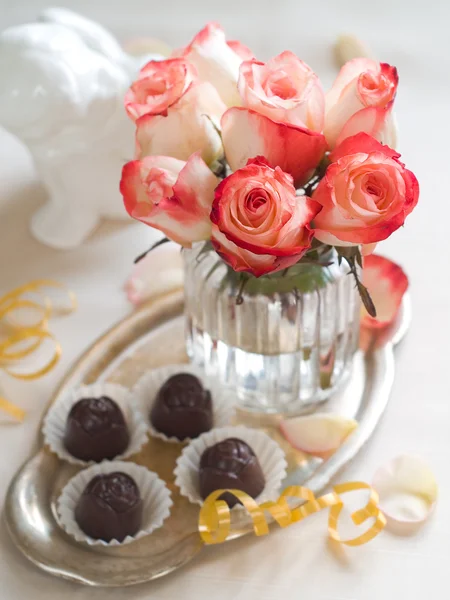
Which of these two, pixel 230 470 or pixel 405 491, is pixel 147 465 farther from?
pixel 405 491

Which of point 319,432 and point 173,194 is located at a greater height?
point 173,194

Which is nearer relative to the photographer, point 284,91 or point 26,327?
point 284,91

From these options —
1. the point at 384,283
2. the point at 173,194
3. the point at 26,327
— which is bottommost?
the point at 26,327

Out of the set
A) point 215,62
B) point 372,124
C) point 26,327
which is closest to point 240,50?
point 215,62

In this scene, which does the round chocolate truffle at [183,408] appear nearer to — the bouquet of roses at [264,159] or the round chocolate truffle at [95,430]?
the round chocolate truffle at [95,430]

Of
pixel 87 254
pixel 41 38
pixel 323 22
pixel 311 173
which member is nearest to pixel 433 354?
pixel 311 173

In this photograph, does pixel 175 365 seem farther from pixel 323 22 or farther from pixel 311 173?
pixel 323 22
